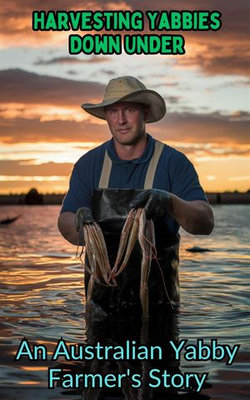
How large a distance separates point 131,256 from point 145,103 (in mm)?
1503

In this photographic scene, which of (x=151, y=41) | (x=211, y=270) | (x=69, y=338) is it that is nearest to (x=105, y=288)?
(x=69, y=338)

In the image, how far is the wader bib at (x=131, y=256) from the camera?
24.5 feet

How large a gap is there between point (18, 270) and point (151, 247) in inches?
297

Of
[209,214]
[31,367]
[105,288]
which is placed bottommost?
[31,367]

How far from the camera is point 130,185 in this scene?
7.58 meters

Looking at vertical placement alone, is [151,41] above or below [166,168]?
above

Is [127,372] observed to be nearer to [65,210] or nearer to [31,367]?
[31,367]

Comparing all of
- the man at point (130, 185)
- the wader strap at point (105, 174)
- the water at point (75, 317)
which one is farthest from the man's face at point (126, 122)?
the water at point (75, 317)

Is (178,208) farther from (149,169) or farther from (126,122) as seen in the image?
(126,122)

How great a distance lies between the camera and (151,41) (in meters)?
9.98

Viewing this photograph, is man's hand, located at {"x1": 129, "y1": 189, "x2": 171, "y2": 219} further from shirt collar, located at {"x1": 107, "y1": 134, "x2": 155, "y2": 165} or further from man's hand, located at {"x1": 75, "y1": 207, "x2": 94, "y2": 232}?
shirt collar, located at {"x1": 107, "y1": 134, "x2": 155, "y2": 165}

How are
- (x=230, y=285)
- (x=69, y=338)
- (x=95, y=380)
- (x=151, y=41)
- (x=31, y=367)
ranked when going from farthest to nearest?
(x=230, y=285)
(x=151, y=41)
(x=69, y=338)
(x=31, y=367)
(x=95, y=380)

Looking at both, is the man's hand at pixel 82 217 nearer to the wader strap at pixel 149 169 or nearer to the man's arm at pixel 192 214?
the wader strap at pixel 149 169

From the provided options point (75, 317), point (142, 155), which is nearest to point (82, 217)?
point (142, 155)
